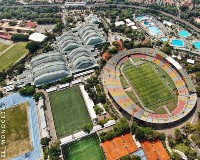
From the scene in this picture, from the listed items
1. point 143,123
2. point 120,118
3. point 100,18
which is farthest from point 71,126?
point 100,18

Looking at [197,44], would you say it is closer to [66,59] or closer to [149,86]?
[149,86]

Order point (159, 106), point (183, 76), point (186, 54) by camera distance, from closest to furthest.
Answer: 1. point (159, 106)
2. point (183, 76)
3. point (186, 54)

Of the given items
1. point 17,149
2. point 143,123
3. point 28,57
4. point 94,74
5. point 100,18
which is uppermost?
point 100,18

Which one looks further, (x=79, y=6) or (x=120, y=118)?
(x=79, y=6)

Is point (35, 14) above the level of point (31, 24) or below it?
above

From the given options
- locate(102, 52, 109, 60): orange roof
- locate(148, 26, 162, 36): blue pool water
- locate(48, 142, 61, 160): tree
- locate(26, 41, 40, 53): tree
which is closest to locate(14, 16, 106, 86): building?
locate(102, 52, 109, 60): orange roof

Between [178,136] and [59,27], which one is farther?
[59,27]

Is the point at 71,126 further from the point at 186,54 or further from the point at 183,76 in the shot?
the point at 186,54

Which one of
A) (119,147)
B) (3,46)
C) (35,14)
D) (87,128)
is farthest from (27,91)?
(35,14)
